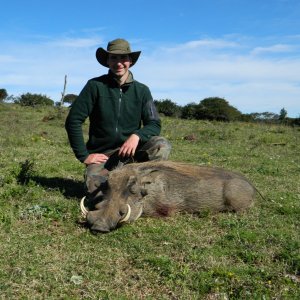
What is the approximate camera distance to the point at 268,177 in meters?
7.16

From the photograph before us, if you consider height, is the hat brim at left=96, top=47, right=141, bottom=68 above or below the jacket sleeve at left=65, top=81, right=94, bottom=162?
above

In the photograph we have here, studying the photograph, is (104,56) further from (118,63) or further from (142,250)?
(142,250)

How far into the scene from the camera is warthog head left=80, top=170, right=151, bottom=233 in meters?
4.16

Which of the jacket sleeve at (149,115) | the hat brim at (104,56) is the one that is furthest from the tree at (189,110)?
the hat brim at (104,56)

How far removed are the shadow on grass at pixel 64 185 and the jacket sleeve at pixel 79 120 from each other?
0.46 meters

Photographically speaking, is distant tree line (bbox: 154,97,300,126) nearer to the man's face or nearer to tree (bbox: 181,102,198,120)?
tree (bbox: 181,102,198,120)

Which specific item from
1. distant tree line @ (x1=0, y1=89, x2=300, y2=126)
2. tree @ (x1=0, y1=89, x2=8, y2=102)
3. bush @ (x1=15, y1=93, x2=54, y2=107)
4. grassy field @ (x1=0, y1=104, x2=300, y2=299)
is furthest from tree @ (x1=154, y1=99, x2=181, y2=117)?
grassy field @ (x1=0, y1=104, x2=300, y2=299)

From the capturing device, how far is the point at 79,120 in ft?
17.8

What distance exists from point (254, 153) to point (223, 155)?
32.3 inches

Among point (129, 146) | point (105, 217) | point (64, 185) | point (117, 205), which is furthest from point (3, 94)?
point (105, 217)

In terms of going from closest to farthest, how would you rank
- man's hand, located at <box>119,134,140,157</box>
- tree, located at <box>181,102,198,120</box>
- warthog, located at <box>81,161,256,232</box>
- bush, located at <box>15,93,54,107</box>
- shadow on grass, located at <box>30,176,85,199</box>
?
warthog, located at <box>81,161,256,232</box>, man's hand, located at <box>119,134,140,157</box>, shadow on grass, located at <box>30,176,85,199</box>, bush, located at <box>15,93,54,107</box>, tree, located at <box>181,102,198,120</box>

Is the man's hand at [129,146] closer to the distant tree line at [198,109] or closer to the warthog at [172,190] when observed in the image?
the warthog at [172,190]

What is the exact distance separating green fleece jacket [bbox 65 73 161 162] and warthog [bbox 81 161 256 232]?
0.62m

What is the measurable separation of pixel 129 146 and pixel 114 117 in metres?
0.56
